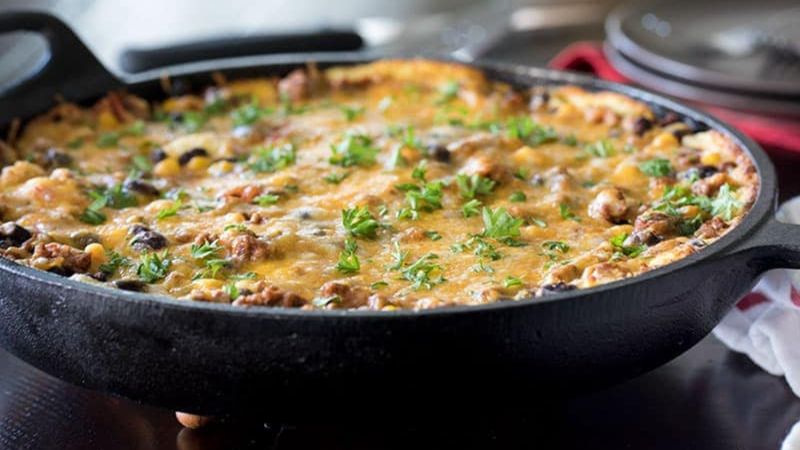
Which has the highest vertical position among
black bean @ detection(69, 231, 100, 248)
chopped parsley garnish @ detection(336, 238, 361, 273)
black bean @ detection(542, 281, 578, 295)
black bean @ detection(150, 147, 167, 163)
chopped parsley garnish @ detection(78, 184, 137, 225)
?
black bean @ detection(542, 281, 578, 295)

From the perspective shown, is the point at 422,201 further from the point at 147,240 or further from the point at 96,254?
the point at 96,254

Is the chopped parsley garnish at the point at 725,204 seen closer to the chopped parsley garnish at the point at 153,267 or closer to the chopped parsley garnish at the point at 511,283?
the chopped parsley garnish at the point at 511,283

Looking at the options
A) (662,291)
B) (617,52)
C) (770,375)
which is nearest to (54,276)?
(662,291)


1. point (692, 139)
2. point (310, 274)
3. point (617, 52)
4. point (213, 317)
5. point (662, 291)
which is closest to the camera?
point (213, 317)

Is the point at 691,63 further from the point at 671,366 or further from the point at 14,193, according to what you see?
the point at 14,193

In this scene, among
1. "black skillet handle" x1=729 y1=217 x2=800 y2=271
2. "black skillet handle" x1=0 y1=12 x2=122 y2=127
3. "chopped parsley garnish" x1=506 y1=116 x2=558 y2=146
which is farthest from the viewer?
"black skillet handle" x1=0 y1=12 x2=122 y2=127

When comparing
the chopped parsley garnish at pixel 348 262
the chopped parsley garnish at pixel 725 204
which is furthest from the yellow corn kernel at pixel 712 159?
the chopped parsley garnish at pixel 348 262

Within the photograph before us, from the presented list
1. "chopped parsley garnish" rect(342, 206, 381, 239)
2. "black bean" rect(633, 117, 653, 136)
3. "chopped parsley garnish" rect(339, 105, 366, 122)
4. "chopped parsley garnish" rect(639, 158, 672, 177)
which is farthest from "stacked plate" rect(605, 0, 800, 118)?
Result: "chopped parsley garnish" rect(342, 206, 381, 239)

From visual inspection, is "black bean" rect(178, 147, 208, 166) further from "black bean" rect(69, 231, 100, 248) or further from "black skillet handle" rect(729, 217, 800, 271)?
"black skillet handle" rect(729, 217, 800, 271)
